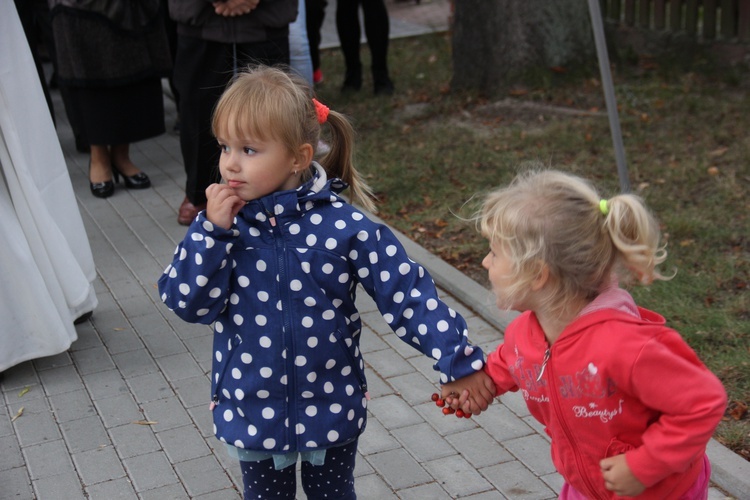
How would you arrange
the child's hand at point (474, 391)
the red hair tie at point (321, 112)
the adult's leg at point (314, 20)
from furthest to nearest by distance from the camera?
the adult's leg at point (314, 20) → the red hair tie at point (321, 112) → the child's hand at point (474, 391)

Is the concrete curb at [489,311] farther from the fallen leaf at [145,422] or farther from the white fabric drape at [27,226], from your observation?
the white fabric drape at [27,226]

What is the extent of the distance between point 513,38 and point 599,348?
6.70 metres

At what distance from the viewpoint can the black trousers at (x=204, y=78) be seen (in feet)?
18.2

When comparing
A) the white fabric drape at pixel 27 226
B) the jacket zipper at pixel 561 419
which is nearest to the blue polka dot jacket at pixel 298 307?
the jacket zipper at pixel 561 419

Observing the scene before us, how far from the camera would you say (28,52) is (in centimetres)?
434

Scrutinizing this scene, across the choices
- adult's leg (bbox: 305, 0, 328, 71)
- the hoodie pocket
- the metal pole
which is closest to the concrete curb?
the hoodie pocket

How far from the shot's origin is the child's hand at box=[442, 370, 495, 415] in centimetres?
255

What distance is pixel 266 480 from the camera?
2799mm

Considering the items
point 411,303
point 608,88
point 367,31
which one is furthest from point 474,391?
point 367,31

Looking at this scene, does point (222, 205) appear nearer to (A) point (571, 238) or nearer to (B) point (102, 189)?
(A) point (571, 238)

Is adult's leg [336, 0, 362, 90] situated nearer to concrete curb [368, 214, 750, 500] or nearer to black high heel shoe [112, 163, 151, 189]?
black high heel shoe [112, 163, 151, 189]

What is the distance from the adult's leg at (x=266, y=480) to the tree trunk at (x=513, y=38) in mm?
6235

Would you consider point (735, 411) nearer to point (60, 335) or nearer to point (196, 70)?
point (60, 335)

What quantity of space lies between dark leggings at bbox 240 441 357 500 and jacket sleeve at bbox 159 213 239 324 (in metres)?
0.49
